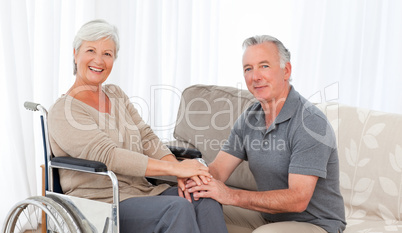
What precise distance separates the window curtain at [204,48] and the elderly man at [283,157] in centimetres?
148

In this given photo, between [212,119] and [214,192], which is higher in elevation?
[212,119]

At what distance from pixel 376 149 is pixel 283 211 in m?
0.64

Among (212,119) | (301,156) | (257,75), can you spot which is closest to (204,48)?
(212,119)

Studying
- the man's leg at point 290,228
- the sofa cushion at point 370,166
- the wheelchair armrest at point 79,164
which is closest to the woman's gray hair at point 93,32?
Result: the wheelchair armrest at point 79,164

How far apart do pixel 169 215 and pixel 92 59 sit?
2.44ft

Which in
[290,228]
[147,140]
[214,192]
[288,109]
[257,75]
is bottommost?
[290,228]

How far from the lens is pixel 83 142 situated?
6.21ft

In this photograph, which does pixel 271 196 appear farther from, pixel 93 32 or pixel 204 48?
pixel 204 48


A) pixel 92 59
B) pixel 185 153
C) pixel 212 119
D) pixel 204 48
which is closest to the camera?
pixel 92 59

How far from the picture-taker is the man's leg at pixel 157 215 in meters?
1.75

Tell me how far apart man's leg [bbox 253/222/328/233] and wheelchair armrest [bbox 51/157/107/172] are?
64 centimetres

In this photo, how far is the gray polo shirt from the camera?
1864mm

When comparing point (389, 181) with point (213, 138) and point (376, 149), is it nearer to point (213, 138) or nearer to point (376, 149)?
point (376, 149)

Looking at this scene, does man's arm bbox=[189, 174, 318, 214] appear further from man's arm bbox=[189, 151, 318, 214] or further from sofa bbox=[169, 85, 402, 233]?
sofa bbox=[169, 85, 402, 233]
